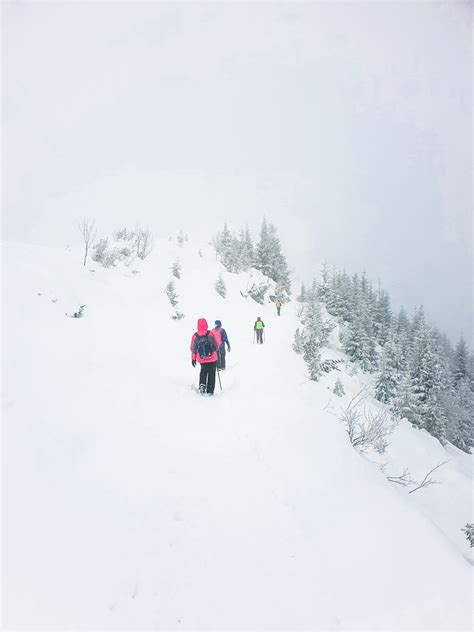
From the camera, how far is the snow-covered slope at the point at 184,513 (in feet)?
8.78

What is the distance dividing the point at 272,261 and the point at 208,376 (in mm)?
37484

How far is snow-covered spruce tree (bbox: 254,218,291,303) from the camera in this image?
43.0 m

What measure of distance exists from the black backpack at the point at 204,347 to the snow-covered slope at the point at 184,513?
3.44 ft

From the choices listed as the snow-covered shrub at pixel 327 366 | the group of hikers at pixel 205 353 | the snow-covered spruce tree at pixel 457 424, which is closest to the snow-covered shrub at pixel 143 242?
the snow-covered shrub at pixel 327 366

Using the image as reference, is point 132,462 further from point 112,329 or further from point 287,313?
point 287,313

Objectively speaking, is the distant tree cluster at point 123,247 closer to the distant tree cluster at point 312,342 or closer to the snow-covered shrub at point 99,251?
the snow-covered shrub at point 99,251

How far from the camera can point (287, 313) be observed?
1275 inches

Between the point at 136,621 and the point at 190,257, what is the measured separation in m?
27.4

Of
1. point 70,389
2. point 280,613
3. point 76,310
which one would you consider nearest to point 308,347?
point 76,310

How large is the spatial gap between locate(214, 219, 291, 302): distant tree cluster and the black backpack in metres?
28.1

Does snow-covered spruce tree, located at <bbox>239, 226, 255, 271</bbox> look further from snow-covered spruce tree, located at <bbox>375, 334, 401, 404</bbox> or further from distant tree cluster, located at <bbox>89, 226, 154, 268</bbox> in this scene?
snow-covered spruce tree, located at <bbox>375, 334, 401, 404</bbox>

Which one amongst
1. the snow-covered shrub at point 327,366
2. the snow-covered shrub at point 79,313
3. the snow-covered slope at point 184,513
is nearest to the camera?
the snow-covered slope at point 184,513

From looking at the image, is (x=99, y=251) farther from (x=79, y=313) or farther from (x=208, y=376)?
(x=208, y=376)

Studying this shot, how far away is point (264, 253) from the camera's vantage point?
145 ft
